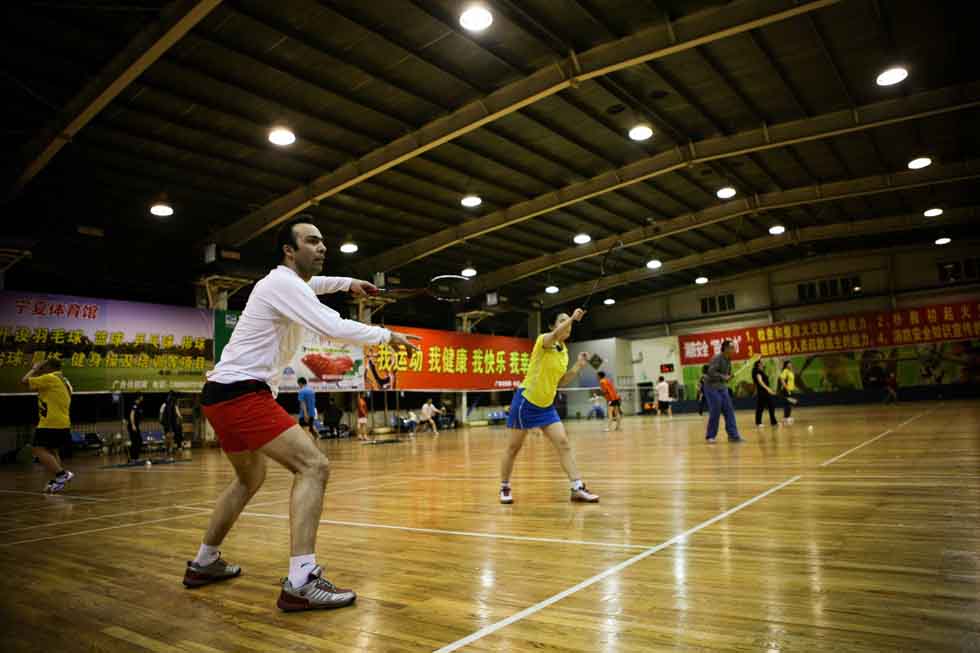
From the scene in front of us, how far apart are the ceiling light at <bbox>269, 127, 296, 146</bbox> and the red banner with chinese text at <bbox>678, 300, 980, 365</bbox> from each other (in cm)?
2249

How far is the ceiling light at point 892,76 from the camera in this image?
33.4ft

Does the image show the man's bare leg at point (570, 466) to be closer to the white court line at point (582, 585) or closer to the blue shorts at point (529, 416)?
the blue shorts at point (529, 416)

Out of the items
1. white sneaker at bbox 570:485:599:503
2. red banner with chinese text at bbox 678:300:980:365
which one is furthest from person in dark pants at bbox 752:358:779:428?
red banner with chinese text at bbox 678:300:980:365

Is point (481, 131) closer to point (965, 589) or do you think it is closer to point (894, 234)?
point (965, 589)

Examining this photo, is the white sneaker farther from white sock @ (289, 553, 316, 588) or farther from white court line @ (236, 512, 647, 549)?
white sock @ (289, 553, 316, 588)

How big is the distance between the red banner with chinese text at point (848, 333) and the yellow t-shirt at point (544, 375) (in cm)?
2453

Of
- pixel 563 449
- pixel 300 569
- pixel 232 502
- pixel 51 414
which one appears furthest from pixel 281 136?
pixel 300 569

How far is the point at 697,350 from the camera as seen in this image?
92.6 feet

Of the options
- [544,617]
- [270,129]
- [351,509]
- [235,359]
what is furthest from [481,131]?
[544,617]

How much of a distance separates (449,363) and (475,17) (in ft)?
53.1

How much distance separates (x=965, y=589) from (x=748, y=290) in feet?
91.7

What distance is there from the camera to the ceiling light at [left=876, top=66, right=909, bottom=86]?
10177 millimetres

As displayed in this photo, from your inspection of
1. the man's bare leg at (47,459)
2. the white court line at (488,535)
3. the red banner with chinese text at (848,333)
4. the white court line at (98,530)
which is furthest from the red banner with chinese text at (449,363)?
Result: the white court line at (488,535)

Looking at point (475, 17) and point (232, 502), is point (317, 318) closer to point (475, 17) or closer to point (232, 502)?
point (232, 502)
